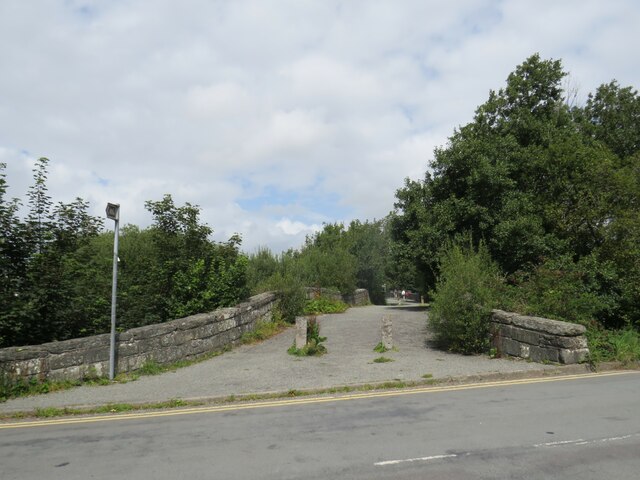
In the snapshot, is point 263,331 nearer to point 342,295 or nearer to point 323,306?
point 323,306

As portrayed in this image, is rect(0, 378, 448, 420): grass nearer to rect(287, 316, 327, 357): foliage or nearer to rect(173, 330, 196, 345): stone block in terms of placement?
rect(173, 330, 196, 345): stone block

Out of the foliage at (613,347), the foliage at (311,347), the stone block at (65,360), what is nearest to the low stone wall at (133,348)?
the stone block at (65,360)

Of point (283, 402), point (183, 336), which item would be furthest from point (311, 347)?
→ point (283, 402)

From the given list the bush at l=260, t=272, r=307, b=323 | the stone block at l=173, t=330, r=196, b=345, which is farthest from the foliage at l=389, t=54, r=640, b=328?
the stone block at l=173, t=330, r=196, b=345

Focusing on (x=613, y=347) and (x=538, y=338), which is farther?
(x=613, y=347)

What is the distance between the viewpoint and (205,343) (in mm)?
11703

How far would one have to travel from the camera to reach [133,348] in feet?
32.6

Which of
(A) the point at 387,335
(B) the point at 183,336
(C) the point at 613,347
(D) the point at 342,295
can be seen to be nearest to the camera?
(C) the point at 613,347

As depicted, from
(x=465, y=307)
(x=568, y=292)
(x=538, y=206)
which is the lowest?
(x=465, y=307)

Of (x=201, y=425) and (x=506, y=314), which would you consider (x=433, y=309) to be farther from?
(x=201, y=425)

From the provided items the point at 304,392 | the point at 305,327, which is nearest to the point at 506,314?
the point at 305,327

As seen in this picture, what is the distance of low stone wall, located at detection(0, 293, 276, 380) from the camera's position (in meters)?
8.52

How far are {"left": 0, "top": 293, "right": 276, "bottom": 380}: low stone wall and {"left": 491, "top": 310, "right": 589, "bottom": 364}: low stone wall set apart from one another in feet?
22.4

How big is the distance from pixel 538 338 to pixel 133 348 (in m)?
8.78
